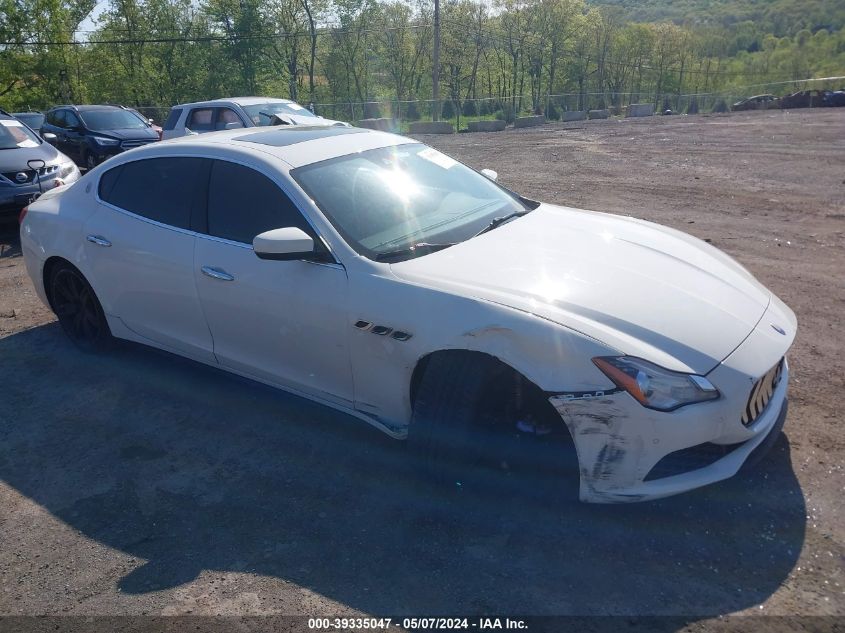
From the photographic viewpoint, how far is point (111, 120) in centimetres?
1628

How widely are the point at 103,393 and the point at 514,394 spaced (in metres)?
3.05

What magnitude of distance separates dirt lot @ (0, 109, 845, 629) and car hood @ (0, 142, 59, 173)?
17.5 ft

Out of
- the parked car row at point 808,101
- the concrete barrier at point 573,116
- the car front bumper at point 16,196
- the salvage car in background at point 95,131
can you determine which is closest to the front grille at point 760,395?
the car front bumper at point 16,196

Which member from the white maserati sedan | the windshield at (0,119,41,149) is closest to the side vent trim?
the white maserati sedan

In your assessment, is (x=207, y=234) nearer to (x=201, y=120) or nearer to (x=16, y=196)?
(x=16, y=196)

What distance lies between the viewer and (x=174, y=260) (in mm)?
4246

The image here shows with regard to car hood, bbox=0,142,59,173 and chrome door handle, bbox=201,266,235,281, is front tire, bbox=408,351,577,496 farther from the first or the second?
car hood, bbox=0,142,59,173

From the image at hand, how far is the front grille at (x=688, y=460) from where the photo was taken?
9.33 feet

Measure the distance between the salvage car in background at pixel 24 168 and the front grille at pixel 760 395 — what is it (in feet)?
31.1

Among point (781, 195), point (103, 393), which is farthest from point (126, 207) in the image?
point (781, 195)

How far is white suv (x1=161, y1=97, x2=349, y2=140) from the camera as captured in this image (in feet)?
42.7

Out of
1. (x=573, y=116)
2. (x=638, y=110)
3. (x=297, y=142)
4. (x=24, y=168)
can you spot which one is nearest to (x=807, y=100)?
(x=638, y=110)

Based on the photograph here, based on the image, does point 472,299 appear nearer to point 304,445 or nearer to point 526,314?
point 526,314

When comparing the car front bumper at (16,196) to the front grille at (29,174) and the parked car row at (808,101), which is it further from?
the parked car row at (808,101)
